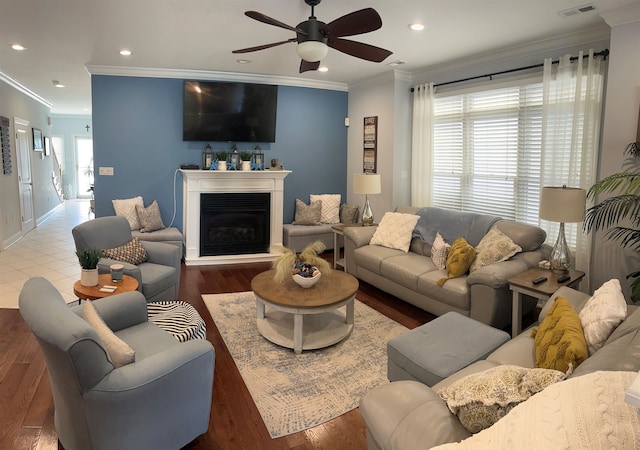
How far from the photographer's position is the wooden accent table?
3070 mm

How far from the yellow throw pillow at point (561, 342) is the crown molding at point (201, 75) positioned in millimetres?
5210

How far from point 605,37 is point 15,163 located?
28.5ft

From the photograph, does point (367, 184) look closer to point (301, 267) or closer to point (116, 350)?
point (301, 267)

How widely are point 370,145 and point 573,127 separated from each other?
2958 millimetres

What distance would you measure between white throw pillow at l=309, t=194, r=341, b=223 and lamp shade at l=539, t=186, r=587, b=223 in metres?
3.79

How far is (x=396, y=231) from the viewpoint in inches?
196

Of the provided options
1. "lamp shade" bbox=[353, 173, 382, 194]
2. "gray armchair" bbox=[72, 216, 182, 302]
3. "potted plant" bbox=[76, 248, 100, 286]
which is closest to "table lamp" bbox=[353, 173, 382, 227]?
"lamp shade" bbox=[353, 173, 382, 194]

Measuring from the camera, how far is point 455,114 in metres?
5.39

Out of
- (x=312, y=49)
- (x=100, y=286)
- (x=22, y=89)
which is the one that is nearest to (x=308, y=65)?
(x=312, y=49)

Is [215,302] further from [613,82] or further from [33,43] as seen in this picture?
[613,82]

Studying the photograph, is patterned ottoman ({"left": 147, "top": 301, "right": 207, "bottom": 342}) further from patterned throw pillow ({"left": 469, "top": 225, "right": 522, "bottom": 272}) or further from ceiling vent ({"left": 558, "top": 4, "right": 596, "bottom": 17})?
ceiling vent ({"left": 558, "top": 4, "right": 596, "bottom": 17})

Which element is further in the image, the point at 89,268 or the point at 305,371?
the point at 89,268

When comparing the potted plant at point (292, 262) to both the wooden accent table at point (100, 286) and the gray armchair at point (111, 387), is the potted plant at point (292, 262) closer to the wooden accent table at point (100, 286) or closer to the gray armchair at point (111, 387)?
the wooden accent table at point (100, 286)

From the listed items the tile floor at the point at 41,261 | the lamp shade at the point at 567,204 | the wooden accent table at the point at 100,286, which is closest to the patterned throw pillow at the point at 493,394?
the lamp shade at the point at 567,204
